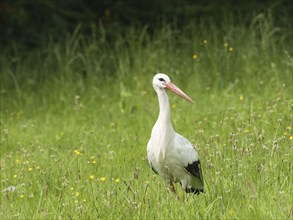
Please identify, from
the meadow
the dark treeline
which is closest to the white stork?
the meadow

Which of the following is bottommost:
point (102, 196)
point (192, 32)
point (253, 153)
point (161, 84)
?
point (102, 196)

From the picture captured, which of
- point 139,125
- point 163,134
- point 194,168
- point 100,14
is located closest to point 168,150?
point 163,134

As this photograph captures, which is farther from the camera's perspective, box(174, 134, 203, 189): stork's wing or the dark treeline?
the dark treeline

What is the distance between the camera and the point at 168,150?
564 centimetres

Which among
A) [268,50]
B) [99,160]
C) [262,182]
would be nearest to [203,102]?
[268,50]

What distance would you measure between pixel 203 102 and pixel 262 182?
3338 mm

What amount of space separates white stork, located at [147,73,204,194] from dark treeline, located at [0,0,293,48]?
5.38m

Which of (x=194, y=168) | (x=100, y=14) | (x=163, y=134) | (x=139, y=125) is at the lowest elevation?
(x=194, y=168)

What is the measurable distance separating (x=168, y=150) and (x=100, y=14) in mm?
6641

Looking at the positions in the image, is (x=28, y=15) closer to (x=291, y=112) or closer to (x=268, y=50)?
(x=268, y=50)

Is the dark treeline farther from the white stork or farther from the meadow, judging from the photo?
the white stork

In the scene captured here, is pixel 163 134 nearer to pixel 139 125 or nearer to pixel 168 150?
pixel 168 150

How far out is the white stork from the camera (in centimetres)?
559

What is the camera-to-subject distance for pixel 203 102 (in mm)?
8383
